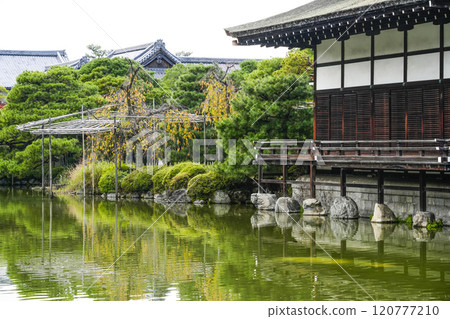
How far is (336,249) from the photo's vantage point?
533 inches

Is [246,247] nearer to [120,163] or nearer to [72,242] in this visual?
[72,242]

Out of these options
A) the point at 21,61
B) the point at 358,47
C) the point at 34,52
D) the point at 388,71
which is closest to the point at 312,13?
the point at 358,47

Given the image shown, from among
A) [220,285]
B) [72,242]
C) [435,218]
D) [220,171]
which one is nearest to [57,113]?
[220,171]

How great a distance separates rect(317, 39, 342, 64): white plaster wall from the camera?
19.2 meters

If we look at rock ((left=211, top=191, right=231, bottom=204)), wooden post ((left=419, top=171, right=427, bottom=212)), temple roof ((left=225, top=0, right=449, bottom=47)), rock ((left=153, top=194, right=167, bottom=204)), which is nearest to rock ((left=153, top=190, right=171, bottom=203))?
rock ((left=153, top=194, right=167, bottom=204))

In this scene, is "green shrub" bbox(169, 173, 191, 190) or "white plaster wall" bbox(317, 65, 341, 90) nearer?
"white plaster wall" bbox(317, 65, 341, 90)

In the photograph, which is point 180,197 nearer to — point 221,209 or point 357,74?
point 221,209

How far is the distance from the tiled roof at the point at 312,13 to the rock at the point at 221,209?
5336mm

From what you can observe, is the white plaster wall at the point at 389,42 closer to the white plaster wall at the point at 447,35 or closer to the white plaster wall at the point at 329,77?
the white plaster wall at the point at 447,35

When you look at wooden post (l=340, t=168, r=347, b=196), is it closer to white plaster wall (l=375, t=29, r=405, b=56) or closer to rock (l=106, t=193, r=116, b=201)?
white plaster wall (l=375, t=29, r=405, b=56)

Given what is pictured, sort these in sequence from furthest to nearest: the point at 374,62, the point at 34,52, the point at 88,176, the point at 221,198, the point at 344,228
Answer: the point at 34,52 < the point at 88,176 < the point at 221,198 < the point at 374,62 < the point at 344,228

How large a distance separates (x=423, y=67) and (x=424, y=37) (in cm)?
73

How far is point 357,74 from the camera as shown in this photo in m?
18.7

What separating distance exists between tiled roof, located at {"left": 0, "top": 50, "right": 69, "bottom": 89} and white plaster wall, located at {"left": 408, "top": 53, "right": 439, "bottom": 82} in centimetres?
4240
